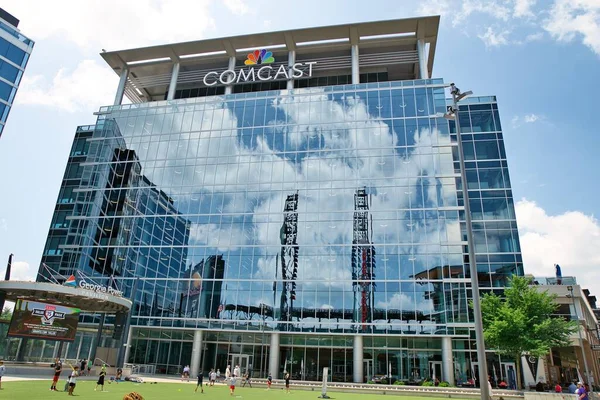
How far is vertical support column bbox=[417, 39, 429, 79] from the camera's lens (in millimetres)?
52750

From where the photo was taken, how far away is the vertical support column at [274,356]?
4326 centimetres

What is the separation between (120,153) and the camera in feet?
185

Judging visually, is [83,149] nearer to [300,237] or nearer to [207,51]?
[207,51]

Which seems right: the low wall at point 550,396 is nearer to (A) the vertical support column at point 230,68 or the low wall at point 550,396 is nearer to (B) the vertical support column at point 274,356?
(B) the vertical support column at point 274,356

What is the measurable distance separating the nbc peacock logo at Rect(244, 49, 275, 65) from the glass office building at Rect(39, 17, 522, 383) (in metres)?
0.22

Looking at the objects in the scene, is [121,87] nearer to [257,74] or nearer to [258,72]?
[257,74]

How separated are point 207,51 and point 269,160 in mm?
20332

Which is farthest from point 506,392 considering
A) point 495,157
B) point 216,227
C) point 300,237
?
point 216,227

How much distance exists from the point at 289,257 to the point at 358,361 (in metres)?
12.5

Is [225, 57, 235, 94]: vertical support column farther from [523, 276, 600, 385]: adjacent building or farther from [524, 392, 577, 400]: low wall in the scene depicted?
[524, 392, 577, 400]: low wall

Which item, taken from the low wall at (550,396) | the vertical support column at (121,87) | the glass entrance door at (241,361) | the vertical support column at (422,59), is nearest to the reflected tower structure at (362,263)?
the glass entrance door at (241,361)

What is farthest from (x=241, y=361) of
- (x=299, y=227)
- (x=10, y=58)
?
(x=10, y=58)

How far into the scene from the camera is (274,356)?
43625 millimetres

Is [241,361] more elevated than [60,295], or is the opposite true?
[60,295]
